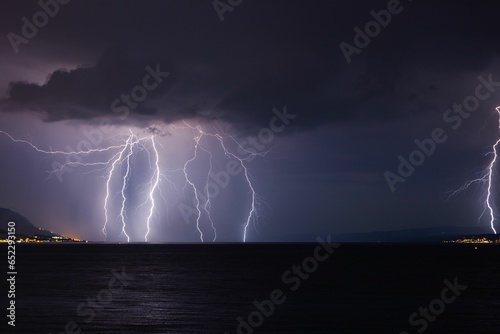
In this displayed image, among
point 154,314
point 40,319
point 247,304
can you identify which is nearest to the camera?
point 40,319

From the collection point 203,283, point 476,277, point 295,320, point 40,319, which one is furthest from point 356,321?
point 476,277

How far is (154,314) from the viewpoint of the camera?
3053cm

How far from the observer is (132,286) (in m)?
45.6

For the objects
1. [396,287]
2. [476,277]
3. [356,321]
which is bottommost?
[476,277]

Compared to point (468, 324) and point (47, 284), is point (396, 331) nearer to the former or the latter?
point (468, 324)

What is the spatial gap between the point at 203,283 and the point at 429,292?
16.0 metres

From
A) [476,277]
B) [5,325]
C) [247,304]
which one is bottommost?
[476,277]

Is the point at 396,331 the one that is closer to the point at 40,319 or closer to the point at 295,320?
the point at 295,320

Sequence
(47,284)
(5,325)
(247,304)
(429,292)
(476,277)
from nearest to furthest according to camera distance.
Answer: (5,325) < (247,304) < (429,292) < (47,284) < (476,277)

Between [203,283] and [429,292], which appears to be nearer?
[429,292]

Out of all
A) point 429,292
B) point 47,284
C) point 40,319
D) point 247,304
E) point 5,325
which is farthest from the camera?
point 47,284

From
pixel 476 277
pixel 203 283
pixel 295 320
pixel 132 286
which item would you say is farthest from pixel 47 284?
pixel 476 277

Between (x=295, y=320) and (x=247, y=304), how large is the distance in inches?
244

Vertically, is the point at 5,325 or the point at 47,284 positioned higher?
the point at 5,325
